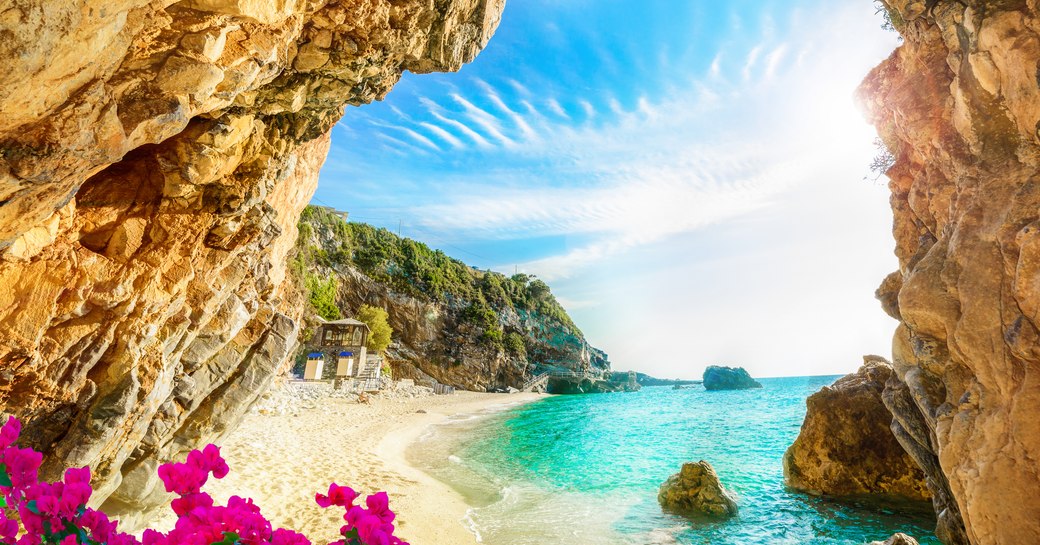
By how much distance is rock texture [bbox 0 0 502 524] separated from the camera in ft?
12.6

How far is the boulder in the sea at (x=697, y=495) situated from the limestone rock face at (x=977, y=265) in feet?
14.8

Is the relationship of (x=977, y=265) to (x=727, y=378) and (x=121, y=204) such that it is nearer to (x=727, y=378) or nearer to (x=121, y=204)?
(x=121, y=204)

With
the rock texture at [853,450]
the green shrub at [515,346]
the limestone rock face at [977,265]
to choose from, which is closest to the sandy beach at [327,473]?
the limestone rock face at [977,265]

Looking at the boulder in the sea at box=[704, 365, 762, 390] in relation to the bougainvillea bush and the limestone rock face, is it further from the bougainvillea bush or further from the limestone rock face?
the bougainvillea bush

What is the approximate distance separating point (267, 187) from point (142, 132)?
3.19 metres

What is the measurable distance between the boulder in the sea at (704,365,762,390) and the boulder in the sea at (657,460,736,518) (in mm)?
99382

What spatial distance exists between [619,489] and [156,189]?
15.1 meters

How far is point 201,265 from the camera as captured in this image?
7395mm

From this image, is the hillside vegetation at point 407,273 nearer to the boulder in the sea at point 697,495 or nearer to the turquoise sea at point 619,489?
the turquoise sea at point 619,489

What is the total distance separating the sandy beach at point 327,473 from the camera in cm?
953

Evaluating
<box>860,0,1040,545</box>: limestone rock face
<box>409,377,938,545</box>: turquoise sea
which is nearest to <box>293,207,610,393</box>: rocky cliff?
<box>409,377,938,545</box>: turquoise sea

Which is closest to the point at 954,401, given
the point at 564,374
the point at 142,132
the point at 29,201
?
the point at 142,132

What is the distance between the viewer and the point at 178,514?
6.70ft

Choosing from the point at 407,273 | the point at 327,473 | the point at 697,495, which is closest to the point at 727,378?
the point at 407,273
